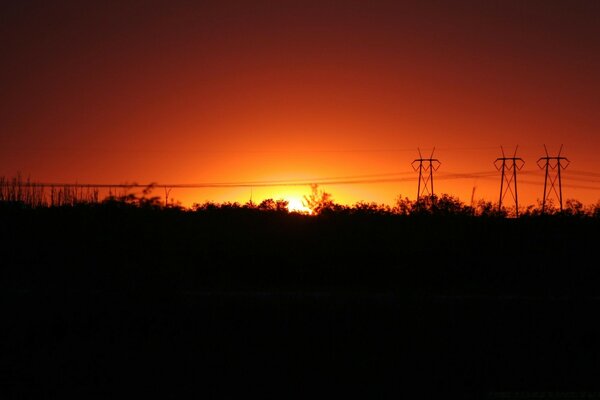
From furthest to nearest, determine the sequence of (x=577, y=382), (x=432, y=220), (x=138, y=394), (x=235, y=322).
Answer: (x=432, y=220), (x=235, y=322), (x=577, y=382), (x=138, y=394)

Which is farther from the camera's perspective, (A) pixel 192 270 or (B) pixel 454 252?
Result: (B) pixel 454 252

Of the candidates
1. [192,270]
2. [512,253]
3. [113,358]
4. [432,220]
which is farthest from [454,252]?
[113,358]

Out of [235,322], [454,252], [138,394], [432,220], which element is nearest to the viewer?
[138,394]

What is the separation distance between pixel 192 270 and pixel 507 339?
1321 centimetres

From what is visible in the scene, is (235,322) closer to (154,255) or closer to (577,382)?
(154,255)

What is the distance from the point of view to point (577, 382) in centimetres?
1875

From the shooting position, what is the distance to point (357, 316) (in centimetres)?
2119

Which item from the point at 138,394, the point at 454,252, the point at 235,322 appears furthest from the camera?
the point at 454,252

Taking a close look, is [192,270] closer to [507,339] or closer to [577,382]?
[507,339]

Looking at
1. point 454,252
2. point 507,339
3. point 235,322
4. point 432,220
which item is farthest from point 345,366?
point 432,220

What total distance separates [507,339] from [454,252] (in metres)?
16.6

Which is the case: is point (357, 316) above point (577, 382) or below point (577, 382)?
above

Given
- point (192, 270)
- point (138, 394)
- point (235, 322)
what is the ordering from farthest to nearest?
1. point (192, 270)
2. point (235, 322)
3. point (138, 394)

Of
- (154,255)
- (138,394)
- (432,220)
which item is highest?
(432,220)
